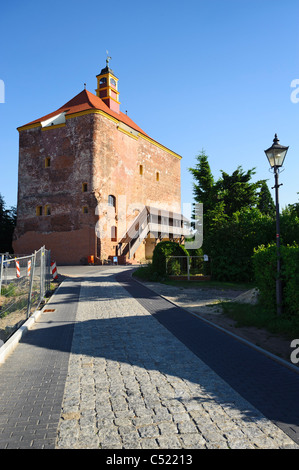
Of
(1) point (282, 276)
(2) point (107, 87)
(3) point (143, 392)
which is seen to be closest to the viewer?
(3) point (143, 392)

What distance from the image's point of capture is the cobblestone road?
3076 mm

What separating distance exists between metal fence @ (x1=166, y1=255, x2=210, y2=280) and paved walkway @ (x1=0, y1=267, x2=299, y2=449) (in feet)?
35.7

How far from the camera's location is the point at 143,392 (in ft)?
13.8

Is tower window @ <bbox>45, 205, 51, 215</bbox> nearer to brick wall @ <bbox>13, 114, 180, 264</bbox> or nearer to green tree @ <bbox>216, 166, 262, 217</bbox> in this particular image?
brick wall @ <bbox>13, 114, 180, 264</bbox>

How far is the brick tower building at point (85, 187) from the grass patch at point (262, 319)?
88.3ft

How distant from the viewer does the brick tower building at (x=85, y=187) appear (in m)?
36.0

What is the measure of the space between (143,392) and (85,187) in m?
33.9

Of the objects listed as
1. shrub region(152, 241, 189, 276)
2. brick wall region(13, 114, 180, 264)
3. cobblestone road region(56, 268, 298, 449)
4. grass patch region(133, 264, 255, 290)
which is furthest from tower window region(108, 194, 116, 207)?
cobblestone road region(56, 268, 298, 449)

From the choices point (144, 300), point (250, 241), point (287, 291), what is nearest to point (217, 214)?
point (250, 241)

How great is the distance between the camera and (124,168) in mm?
41250

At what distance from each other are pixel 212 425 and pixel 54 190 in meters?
37.6

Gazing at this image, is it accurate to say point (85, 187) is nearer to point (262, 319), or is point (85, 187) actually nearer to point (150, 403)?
point (262, 319)

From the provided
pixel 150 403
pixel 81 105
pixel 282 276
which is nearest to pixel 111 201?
pixel 81 105
